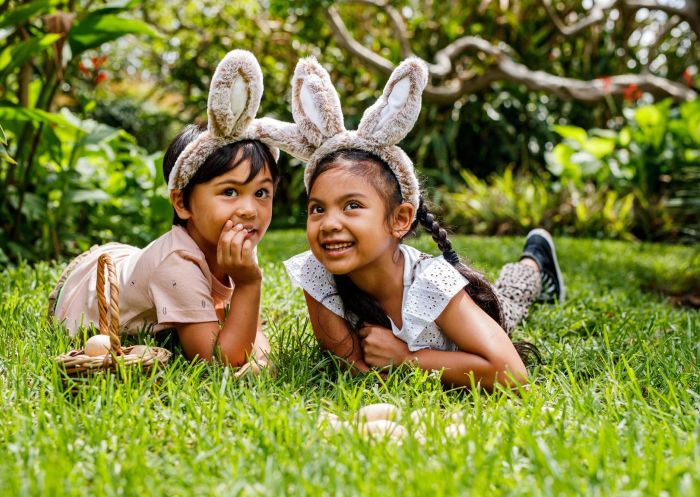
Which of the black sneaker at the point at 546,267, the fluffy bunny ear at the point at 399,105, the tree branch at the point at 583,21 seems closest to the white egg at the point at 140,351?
the fluffy bunny ear at the point at 399,105

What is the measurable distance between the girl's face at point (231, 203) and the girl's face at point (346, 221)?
0.79ft

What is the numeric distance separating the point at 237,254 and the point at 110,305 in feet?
1.30

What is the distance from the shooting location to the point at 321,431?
1.50m

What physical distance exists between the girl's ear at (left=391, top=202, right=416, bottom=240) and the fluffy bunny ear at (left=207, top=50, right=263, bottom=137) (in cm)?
56

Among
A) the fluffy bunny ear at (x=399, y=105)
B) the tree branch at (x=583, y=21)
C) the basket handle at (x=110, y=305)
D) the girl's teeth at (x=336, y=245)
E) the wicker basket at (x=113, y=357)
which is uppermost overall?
the tree branch at (x=583, y=21)

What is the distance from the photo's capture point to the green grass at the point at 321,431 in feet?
4.08

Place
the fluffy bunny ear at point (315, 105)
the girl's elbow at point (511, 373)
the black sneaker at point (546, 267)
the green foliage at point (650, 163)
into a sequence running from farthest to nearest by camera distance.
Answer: the green foliage at point (650, 163), the black sneaker at point (546, 267), the fluffy bunny ear at point (315, 105), the girl's elbow at point (511, 373)

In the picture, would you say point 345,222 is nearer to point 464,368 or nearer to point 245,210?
point 245,210

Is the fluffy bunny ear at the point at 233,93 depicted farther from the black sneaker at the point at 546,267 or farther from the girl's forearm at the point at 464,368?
the black sneaker at the point at 546,267

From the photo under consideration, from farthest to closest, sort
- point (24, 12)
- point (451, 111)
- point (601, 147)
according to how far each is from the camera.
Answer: point (451, 111), point (601, 147), point (24, 12)

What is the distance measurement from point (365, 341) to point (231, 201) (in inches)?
24.0

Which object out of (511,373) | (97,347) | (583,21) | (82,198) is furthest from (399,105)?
(583,21)

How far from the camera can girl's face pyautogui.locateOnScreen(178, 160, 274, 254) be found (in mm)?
2146

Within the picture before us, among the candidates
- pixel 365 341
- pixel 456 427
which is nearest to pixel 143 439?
pixel 456 427
